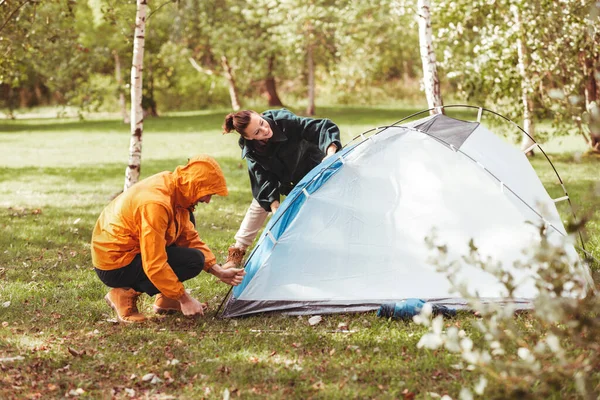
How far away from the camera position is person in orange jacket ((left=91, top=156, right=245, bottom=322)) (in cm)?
479

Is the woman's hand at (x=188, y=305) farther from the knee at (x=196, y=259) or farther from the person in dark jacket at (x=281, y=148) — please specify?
the person in dark jacket at (x=281, y=148)

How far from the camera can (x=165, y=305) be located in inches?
214

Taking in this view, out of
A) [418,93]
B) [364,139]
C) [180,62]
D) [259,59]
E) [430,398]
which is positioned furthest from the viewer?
[418,93]

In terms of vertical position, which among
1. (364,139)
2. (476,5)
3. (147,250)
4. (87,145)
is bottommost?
(87,145)

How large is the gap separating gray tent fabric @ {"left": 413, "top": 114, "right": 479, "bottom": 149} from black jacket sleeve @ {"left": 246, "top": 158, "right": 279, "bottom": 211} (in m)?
1.47

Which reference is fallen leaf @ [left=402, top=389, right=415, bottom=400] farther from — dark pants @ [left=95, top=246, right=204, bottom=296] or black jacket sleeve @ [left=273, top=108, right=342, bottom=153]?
black jacket sleeve @ [left=273, top=108, right=342, bottom=153]

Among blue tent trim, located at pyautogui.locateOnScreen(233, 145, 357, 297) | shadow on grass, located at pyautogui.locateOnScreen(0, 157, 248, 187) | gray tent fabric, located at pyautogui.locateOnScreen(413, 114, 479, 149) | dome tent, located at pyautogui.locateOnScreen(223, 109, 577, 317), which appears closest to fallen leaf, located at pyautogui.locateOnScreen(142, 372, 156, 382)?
dome tent, located at pyautogui.locateOnScreen(223, 109, 577, 317)

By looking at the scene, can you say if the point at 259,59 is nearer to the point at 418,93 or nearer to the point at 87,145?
the point at 87,145

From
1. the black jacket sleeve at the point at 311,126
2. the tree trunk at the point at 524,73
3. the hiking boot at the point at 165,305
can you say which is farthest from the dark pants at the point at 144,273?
the tree trunk at the point at 524,73

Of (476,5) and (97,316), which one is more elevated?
(476,5)

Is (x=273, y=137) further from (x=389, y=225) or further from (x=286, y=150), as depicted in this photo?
(x=389, y=225)

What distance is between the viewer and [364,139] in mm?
5734

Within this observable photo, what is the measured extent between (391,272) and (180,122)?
76.0 feet

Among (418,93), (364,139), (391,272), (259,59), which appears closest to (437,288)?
(391,272)
